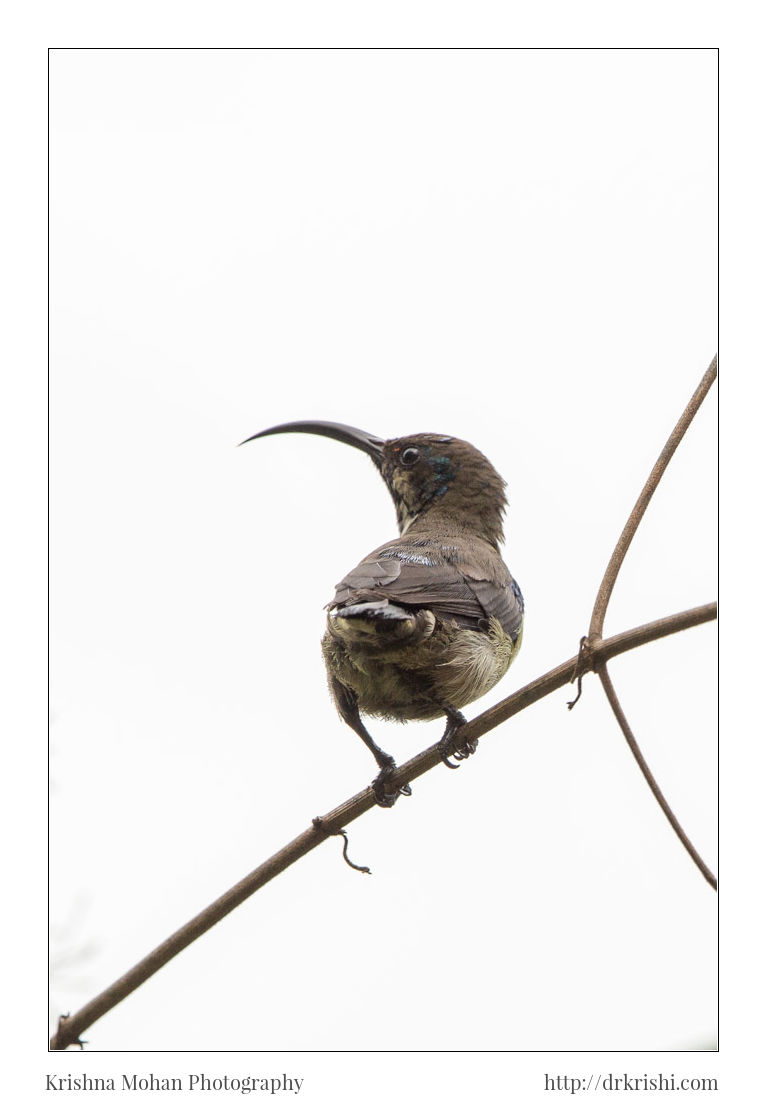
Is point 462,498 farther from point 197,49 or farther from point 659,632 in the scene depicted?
point 659,632

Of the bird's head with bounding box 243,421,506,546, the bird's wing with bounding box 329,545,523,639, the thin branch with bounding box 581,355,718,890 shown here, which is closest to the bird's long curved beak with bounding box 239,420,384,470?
the bird's head with bounding box 243,421,506,546

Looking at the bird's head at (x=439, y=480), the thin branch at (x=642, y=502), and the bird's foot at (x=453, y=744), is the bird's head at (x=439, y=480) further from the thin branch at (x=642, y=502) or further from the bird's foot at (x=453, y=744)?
the thin branch at (x=642, y=502)

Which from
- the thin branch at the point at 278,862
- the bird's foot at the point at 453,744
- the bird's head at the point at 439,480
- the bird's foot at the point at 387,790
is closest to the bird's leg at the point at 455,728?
the bird's foot at the point at 453,744

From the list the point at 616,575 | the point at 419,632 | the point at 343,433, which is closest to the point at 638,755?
the point at 616,575
